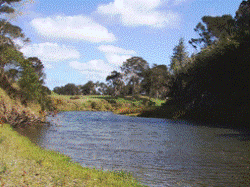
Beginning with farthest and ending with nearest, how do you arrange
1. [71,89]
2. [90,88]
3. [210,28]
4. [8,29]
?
[90,88]
[71,89]
[210,28]
[8,29]

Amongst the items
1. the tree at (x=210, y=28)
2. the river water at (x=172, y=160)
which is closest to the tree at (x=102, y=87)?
the tree at (x=210, y=28)

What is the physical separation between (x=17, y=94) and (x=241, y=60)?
102ft

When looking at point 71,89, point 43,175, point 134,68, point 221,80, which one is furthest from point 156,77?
point 43,175

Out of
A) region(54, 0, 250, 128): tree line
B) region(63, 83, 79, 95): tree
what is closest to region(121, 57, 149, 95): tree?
region(54, 0, 250, 128): tree line

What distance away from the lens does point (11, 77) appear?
30.2m

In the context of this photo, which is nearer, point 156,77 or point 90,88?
point 156,77

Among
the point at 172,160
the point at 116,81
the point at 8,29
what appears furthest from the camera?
the point at 116,81

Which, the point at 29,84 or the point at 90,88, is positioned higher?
the point at 90,88

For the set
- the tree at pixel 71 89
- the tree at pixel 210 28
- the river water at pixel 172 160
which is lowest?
the river water at pixel 172 160

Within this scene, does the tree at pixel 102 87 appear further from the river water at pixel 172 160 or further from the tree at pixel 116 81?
the river water at pixel 172 160

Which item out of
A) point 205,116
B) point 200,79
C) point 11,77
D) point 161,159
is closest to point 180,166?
point 161,159

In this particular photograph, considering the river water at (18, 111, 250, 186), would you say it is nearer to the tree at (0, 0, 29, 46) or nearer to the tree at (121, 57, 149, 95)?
the tree at (0, 0, 29, 46)

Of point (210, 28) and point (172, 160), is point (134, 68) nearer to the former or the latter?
point (210, 28)

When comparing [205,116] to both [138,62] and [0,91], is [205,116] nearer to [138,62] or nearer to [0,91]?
[0,91]
